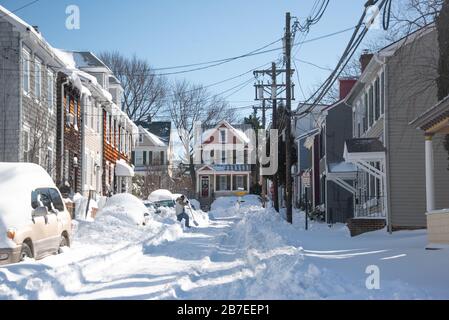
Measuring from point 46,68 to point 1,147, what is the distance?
4.70 metres

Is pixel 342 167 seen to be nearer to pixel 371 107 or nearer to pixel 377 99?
pixel 371 107

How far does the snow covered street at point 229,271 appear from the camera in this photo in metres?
9.59

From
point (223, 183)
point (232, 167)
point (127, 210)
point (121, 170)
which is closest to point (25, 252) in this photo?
point (127, 210)

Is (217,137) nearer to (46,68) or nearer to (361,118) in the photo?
(361,118)

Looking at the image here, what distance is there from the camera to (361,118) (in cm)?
3272

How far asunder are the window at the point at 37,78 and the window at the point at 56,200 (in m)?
11.4

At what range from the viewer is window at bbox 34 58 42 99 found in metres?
25.7

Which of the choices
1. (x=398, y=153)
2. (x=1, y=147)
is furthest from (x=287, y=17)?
(x=1, y=147)

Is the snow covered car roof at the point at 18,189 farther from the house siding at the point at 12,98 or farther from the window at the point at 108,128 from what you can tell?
the window at the point at 108,128

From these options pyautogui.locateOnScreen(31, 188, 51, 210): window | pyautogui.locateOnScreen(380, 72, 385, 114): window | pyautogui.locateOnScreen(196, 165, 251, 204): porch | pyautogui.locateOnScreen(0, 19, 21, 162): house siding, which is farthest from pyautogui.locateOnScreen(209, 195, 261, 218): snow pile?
pyautogui.locateOnScreen(31, 188, 51, 210): window

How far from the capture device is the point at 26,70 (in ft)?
79.5

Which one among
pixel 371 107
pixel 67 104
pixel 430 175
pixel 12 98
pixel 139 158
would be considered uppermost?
pixel 67 104

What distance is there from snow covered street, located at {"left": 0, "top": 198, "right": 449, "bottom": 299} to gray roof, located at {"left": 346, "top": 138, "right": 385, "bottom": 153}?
5.39 metres

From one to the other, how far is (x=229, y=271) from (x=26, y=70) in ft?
47.7
